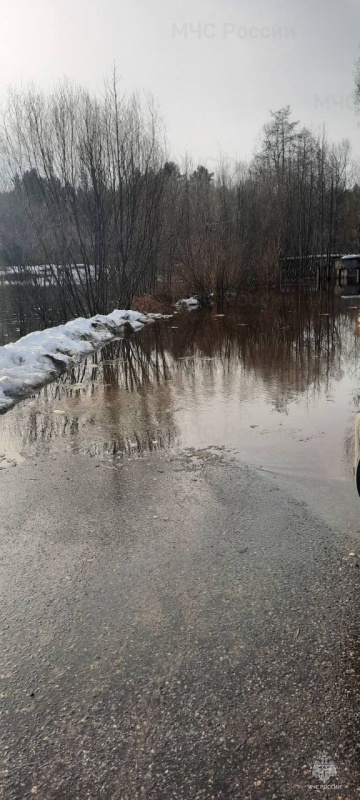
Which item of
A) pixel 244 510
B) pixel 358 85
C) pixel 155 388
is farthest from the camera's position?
pixel 358 85

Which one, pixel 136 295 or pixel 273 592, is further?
pixel 136 295

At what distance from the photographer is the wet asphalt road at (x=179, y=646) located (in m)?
1.90

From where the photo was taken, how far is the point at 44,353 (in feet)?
34.1

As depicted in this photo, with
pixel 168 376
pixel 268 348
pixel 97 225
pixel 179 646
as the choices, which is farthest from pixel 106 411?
pixel 97 225

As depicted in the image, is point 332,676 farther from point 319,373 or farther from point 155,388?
point 319,373

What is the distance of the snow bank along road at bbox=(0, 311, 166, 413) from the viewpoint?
26.9ft

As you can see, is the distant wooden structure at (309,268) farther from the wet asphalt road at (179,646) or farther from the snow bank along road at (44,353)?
the wet asphalt road at (179,646)

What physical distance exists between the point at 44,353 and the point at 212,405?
4.69 m

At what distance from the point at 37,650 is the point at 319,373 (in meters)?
7.27

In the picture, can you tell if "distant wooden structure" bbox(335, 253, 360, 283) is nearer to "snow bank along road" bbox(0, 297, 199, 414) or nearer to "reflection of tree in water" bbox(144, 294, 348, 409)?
"reflection of tree in water" bbox(144, 294, 348, 409)

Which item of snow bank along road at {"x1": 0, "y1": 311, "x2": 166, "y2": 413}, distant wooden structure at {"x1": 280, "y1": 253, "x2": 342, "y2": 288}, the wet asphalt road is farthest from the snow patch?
the wet asphalt road

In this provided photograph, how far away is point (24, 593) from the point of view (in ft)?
9.88

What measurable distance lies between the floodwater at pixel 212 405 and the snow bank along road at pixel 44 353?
0.32m

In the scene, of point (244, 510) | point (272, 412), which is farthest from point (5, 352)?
point (244, 510)
